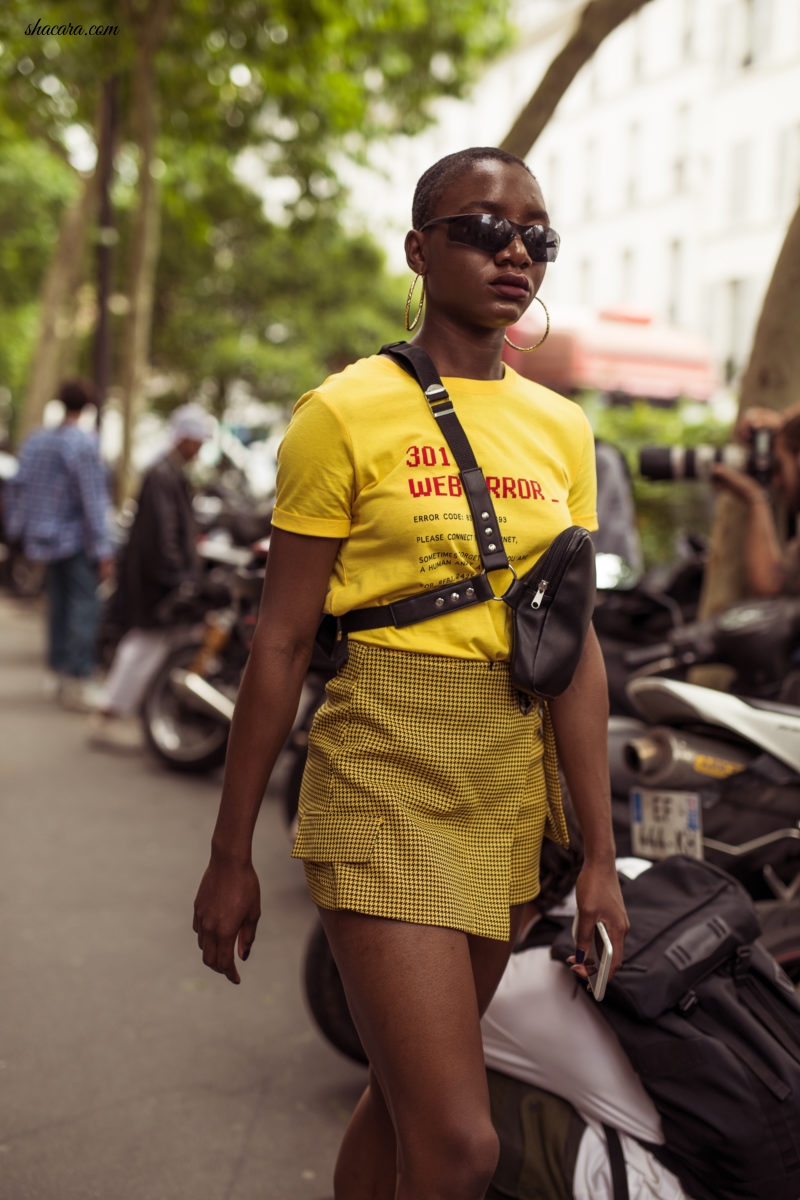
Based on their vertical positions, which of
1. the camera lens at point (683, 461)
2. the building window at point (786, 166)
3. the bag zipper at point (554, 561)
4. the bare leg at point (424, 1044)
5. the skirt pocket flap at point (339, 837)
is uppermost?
the building window at point (786, 166)

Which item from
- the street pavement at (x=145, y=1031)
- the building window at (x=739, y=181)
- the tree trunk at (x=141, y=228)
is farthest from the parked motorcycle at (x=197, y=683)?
the building window at (x=739, y=181)

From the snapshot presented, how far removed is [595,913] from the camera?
2.42 meters

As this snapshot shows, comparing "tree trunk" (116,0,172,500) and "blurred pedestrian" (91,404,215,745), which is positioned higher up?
"tree trunk" (116,0,172,500)

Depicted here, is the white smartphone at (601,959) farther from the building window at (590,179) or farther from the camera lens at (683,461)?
the building window at (590,179)

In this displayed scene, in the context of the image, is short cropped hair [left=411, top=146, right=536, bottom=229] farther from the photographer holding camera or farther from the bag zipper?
the photographer holding camera

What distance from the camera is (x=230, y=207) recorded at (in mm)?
25719

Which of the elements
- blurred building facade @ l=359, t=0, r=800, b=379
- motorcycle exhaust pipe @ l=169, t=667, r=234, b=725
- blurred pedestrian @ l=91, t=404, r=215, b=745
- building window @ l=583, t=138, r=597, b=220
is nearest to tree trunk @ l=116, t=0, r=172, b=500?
blurred pedestrian @ l=91, t=404, r=215, b=745

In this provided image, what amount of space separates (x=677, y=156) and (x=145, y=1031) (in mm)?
38406

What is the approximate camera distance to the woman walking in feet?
7.10

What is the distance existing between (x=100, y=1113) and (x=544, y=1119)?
1349mm

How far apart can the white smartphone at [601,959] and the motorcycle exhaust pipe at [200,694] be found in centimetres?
488

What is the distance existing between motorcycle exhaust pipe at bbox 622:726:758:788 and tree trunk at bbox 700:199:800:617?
1886 millimetres

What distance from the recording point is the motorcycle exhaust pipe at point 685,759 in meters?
3.74

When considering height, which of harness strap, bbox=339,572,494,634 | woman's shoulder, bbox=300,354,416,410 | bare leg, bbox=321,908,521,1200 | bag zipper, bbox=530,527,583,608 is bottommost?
bare leg, bbox=321,908,521,1200
